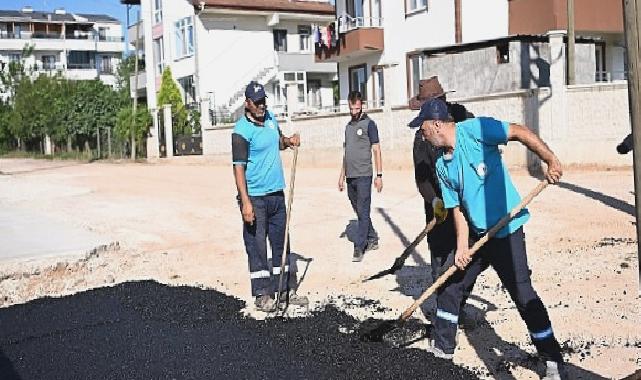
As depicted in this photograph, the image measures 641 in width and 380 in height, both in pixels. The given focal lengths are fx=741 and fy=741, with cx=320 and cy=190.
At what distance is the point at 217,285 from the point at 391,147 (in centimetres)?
1236

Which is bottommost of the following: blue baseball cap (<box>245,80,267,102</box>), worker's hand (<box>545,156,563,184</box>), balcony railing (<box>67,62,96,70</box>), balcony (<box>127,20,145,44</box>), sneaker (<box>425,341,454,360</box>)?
sneaker (<box>425,341,454,360</box>)

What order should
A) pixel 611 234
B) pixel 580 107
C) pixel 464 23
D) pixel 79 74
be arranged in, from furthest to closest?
pixel 79 74
pixel 464 23
pixel 580 107
pixel 611 234

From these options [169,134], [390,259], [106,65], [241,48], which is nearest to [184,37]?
[241,48]

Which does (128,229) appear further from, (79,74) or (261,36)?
(79,74)

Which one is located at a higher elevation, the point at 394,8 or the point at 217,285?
the point at 394,8

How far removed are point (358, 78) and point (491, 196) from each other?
2535 centimetres

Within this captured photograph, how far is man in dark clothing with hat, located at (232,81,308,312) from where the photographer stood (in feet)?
20.8

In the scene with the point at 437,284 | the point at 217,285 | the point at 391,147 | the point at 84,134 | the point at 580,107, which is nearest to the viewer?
the point at 437,284

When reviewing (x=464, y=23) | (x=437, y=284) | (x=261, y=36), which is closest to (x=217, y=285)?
(x=437, y=284)

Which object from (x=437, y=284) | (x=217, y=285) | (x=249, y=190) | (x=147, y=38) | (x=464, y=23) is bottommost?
(x=217, y=285)

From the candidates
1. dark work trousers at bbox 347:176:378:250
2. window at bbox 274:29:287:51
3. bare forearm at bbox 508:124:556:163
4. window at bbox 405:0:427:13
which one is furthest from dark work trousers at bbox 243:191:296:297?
window at bbox 274:29:287:51

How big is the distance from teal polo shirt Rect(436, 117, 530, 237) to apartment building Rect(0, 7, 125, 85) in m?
66.8

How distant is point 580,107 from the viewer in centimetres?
1547

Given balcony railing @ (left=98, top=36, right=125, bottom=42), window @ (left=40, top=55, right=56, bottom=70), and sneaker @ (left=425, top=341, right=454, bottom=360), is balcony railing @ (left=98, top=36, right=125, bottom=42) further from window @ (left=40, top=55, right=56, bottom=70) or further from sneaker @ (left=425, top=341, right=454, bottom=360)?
sneaker @ (left=425, top=341, right=454, bottom=360)
